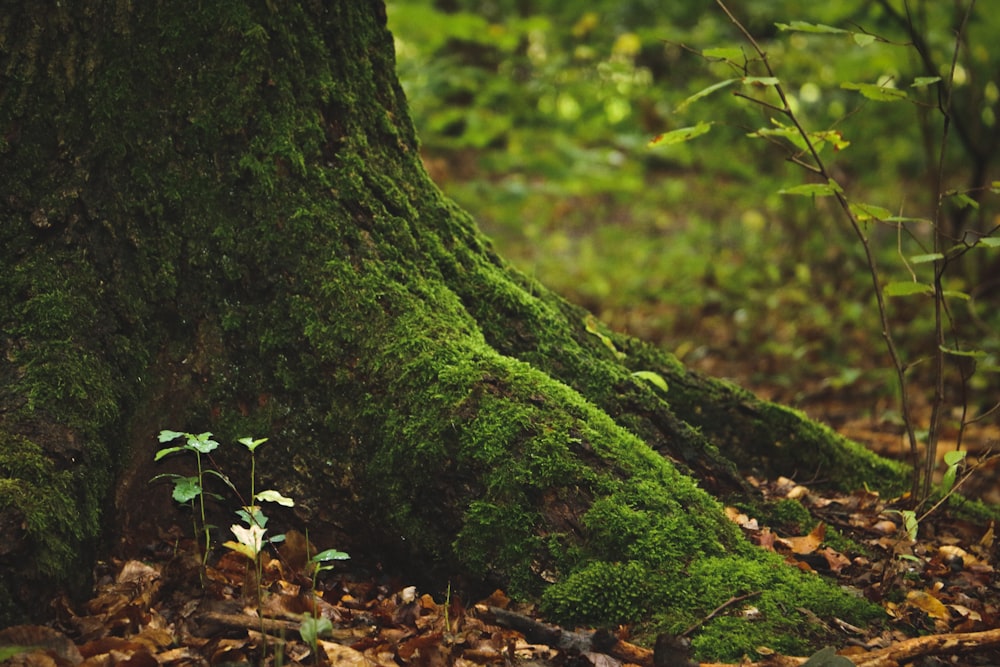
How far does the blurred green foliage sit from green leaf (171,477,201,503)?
397 cm

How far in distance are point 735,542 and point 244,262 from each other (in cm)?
198

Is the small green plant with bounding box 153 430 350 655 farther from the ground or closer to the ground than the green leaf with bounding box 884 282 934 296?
Result: closer to the ground

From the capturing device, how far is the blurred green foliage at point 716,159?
282 inches

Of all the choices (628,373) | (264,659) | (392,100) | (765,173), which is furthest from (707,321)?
(264,659)

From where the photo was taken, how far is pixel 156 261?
2.74m

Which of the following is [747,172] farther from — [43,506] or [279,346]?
[43,506]

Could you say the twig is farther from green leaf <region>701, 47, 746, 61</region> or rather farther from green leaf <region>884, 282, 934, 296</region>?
green leaf <region>701, 47, 746, 61</region>

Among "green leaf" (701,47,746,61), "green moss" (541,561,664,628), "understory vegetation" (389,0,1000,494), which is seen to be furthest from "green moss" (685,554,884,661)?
"understory vegetation" (389,0,1000,494)

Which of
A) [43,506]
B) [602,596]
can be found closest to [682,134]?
[602,596]

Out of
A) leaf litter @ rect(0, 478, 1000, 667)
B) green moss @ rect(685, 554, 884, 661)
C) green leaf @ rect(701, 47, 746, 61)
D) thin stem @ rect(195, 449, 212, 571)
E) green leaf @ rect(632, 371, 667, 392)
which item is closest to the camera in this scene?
leaf litter @ rect(0, 478, 1000, 667)

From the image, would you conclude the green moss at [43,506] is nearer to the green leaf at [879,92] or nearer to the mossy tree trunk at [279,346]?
the mossy tree trunk at [279,346]

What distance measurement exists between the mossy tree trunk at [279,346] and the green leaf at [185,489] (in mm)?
214

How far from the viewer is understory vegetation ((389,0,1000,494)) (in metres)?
6.90

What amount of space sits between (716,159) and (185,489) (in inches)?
328
